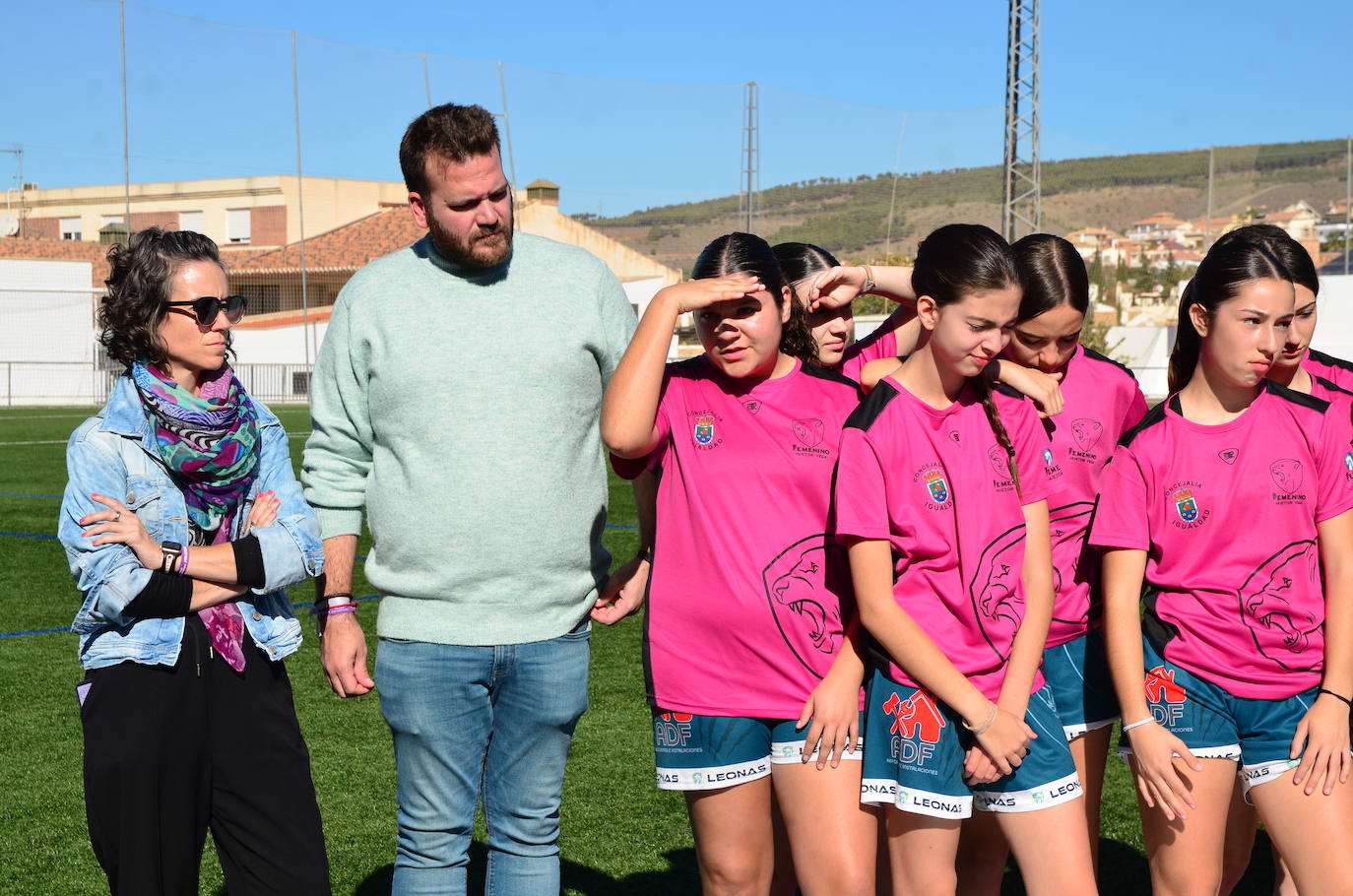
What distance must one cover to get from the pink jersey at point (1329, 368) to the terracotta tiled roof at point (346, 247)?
114 ft

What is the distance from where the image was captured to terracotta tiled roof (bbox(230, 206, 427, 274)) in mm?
37625

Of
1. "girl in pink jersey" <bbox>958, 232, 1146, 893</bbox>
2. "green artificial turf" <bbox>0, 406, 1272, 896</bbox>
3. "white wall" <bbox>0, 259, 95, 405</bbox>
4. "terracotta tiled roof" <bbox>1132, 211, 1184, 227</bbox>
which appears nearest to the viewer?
"girl in pink jersey" <bbox>958, 232, 1146, 893</bbox>

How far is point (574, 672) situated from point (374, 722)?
3056 mm

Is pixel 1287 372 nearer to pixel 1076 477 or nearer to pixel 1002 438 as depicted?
pixel 1076 477

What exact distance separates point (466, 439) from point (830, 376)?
828mm

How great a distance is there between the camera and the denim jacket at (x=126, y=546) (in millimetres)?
2811

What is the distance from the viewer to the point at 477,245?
9.76 ft

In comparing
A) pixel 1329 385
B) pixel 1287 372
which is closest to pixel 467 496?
pixel 1287 372

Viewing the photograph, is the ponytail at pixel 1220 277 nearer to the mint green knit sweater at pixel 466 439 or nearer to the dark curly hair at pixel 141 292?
the mint green knit sweater at pixel 466 439

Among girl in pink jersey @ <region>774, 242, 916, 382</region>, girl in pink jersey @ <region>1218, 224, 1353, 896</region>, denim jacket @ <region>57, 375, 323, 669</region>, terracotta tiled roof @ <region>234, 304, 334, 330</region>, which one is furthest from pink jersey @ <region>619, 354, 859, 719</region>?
terracotta tiled roof @ <region>234, 304, 334, 330</region>

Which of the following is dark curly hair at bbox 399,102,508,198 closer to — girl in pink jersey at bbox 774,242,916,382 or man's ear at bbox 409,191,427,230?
man's ear at bbox 409,191,427,230

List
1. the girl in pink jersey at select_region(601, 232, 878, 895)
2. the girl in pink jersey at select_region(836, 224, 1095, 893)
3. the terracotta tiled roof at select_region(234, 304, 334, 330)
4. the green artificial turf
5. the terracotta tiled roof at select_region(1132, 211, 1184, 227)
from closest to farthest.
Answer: the girl in pink jersey at select_region(836, 224, 1095, 893)
the girl in pink jersey at select_region(601, 232, 878, 895)
the green artificial turf
the terracotta tiled roof at select_region(234, 304, 334, 330)
the terracotta tiled roof at select_region(1132, 211, 1184, 227)

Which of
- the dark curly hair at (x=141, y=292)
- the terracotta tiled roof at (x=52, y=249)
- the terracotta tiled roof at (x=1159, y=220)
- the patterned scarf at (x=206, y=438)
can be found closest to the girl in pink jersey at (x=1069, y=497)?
the patterned scarf at (x=206, y=438)

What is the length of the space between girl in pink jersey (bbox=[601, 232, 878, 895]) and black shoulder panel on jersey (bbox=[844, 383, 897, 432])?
0.41 feet
